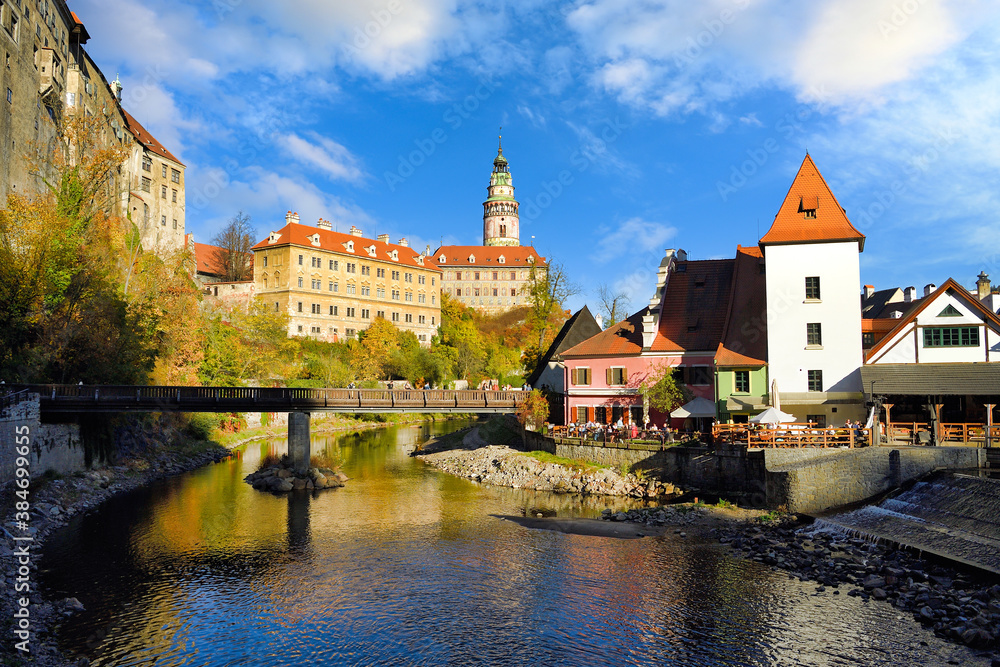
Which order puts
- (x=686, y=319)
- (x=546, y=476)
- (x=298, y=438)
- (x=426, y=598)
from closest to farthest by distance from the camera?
(x=426, y=598) → (x=546, y=476) → (x=298, y=438) → (x=686, y=319)

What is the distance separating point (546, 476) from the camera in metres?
39.7

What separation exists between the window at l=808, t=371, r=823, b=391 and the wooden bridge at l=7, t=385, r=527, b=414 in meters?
18.2

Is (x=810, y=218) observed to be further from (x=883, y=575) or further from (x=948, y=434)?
(x=883, y=575)

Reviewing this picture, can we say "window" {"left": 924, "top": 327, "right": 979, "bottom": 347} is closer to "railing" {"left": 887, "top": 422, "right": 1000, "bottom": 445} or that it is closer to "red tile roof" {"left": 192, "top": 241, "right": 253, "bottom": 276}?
"railing" {"left": 887, "top": 422, "right": 1000, "bottom": 445}

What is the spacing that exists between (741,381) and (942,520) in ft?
53.2

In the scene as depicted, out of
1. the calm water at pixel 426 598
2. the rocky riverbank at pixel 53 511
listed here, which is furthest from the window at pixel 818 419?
the rocky riverbank at pixel 53 511

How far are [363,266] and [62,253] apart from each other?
6061 centimetres

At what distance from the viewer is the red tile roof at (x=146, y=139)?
245ft

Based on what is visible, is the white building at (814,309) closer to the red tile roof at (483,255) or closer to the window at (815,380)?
the window at (815,380)

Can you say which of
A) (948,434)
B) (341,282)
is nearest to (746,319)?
(948,434)

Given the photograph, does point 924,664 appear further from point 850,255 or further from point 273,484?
point 273,484

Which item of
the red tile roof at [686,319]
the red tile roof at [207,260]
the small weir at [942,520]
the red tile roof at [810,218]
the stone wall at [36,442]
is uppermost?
the red tile roof at [207,260]

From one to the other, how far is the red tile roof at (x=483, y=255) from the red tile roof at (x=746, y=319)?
291ft

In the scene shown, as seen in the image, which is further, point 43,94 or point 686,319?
point 43,94
